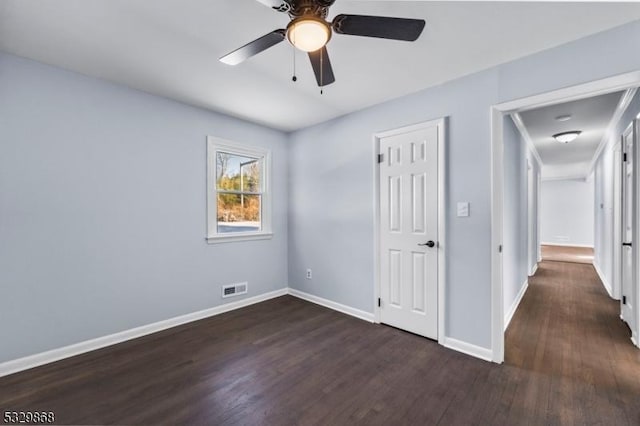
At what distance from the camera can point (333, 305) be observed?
3779mm

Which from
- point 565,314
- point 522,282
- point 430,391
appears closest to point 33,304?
point 430,391

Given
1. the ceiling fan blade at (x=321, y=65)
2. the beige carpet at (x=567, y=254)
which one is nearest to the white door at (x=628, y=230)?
the ceiling fan blade at (x=321, y=65)

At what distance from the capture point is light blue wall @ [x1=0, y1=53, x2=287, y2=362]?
231cm

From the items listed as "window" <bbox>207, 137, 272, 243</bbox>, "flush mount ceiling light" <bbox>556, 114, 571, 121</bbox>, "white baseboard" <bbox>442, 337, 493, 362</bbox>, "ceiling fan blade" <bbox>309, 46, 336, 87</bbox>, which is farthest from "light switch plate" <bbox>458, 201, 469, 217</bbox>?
"window" <bbox>207, 137, 272, 243</bbox>

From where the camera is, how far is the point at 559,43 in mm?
2117

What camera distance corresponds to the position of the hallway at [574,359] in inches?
72.6

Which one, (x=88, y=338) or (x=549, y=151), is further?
(x=549, y=151)

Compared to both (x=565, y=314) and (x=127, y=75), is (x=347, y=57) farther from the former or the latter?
(x=565, y=314)

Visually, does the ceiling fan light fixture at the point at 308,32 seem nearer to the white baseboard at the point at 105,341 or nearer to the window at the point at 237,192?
the window at the point at 237,192

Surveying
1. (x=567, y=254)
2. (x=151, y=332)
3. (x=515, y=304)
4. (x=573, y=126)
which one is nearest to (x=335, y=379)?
(x=151, y=332)

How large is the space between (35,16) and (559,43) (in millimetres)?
3683

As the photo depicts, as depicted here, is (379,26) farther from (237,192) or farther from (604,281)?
(604,281)

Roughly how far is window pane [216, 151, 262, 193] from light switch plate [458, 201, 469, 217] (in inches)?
107

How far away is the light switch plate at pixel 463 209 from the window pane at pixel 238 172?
2.72m
